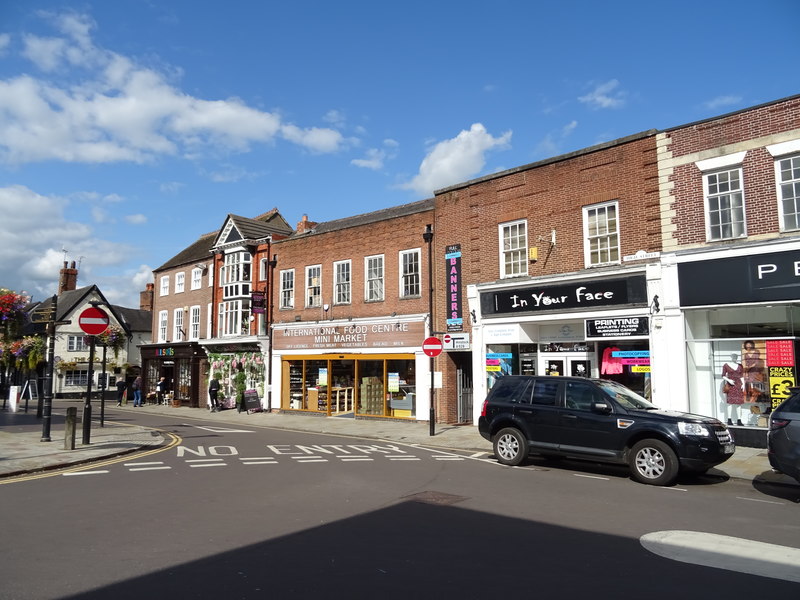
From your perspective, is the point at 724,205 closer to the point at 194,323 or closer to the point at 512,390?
Answer: the point at 512,390

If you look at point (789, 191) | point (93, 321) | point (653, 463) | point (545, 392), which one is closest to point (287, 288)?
point (93, 321)

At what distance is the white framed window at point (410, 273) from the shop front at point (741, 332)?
31.7 ft

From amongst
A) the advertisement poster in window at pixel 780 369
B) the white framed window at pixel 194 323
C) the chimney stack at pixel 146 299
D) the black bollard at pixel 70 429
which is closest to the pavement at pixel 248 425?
the black bollard at pixel 70 429

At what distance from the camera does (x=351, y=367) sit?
2494 cm

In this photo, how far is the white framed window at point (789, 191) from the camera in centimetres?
1383

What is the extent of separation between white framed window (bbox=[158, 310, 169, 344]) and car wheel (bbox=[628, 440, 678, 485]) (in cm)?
3431

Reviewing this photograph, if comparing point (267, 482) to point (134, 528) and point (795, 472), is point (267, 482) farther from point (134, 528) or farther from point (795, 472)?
point (795, 472)

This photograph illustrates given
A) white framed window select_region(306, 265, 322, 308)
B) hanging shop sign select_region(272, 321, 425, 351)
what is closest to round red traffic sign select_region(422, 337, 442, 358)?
hanging shop sign select_region(272, 321, 425, 351)

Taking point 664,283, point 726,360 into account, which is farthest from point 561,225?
point 726,360

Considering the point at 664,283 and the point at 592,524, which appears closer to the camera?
the point at 592,524

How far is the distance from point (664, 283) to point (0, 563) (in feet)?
49.2

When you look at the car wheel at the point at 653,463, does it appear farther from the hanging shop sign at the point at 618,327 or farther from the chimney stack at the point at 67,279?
the chimney stack at the point at 67,279

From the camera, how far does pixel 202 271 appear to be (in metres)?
35.4

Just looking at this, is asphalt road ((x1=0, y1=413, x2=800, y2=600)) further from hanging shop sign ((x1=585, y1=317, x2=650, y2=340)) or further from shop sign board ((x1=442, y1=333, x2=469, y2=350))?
shop sign board ((x1=442, y1=333, x2=469, y2=350))
